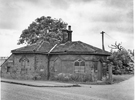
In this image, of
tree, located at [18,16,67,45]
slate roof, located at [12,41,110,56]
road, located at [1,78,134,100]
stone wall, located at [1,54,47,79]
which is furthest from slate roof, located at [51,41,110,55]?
tree, located at [18,16,67,45]

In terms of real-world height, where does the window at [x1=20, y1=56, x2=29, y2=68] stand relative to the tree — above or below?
below

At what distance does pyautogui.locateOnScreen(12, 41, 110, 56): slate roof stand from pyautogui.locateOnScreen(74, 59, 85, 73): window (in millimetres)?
1240

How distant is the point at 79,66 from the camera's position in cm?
2686

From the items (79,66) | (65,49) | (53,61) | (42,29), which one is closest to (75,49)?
(65,49)

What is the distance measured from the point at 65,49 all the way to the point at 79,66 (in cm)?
308

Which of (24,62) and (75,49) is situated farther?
(24,62)

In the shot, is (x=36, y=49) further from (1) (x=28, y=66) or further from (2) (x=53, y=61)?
(2) (x=53, y=61)

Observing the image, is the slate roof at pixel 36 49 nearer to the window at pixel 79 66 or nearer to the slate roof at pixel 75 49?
the slate roof at pixel 75 49

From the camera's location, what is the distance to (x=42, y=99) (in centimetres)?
1253

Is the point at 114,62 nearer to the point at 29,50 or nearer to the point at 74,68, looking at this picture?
the point at 74,68

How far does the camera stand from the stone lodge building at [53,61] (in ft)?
87.8

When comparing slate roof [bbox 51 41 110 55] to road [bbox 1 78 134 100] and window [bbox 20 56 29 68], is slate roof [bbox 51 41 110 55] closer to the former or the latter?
window [bbox 20 56 29 68]

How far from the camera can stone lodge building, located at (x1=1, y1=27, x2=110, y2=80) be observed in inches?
1053

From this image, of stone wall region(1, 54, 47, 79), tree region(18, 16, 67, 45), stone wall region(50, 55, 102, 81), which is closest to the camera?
stone wall region(50, 55, 102, 81)
